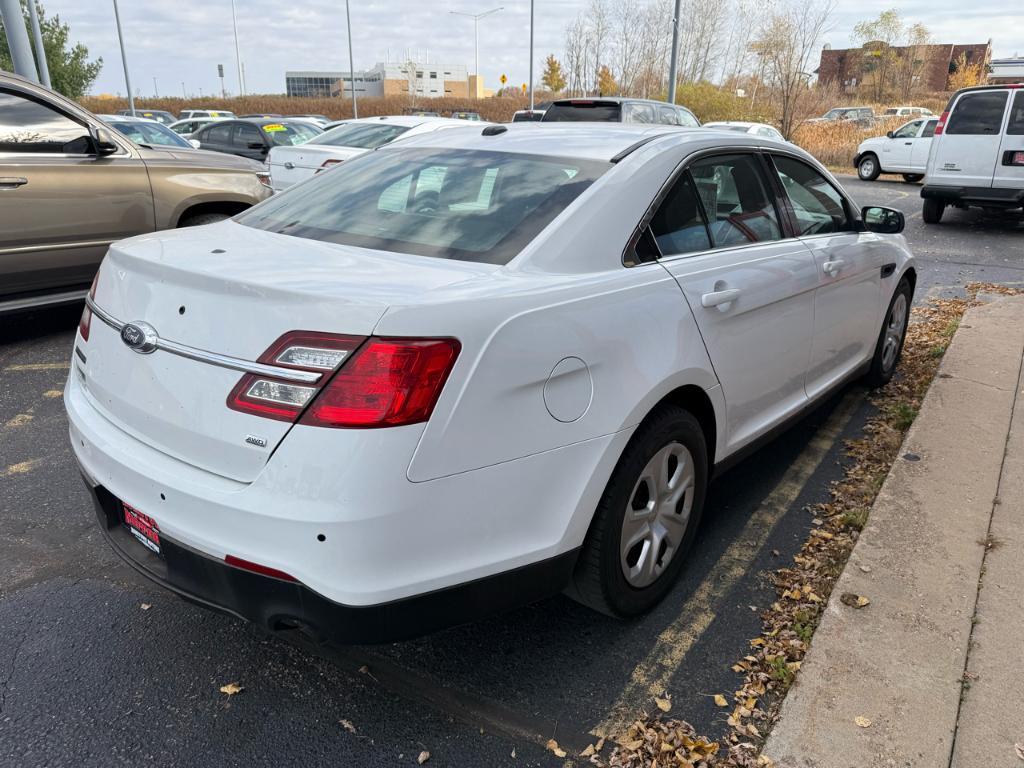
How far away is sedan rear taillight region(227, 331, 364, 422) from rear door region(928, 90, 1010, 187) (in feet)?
41.3

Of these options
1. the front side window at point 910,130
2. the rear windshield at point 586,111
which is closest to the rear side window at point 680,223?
the rear windshield at point 586,111

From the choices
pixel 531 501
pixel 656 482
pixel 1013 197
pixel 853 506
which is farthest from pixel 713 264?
pixel 1013 197

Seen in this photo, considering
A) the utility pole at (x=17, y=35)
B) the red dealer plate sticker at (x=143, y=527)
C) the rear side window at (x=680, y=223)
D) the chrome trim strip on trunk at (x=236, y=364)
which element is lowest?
the red dealer plate sticker at (x=143, y=527)

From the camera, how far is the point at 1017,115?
11.4 meters

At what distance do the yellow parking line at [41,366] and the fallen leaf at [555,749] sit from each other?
14.9ft

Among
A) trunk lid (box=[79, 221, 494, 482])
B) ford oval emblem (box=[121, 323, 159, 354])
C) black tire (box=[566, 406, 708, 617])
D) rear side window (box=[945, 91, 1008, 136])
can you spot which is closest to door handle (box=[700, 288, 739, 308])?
black tire (box=[566, 406, 708, 617])

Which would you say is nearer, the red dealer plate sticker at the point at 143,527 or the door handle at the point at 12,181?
the red dealer plate sticker at the point at 143,527

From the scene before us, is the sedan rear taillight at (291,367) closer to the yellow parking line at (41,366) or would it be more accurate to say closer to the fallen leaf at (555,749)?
the fallen leaf at (555,749)

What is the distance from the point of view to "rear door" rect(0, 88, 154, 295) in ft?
17.9

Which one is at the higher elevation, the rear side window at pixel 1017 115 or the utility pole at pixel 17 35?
the utility pole at pixel 17 35

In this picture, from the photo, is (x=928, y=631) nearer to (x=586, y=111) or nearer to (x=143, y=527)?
(x=143, y=527)

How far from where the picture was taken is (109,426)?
A: 2.38m

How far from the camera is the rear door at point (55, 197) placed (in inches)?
215

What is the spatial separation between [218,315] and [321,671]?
122 cm
